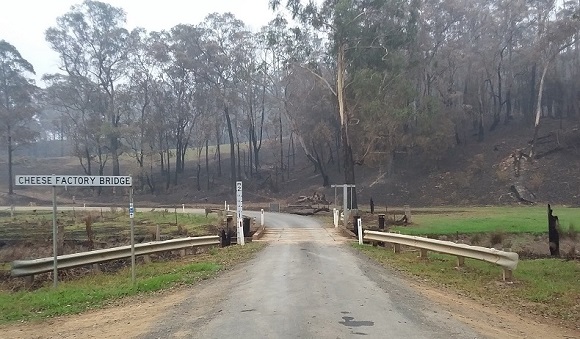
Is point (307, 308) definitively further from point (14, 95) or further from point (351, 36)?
point (14, 95)

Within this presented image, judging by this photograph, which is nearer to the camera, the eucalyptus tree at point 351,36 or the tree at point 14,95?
the eucalyptus tree at point 351,36

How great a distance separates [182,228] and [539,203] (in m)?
30.0

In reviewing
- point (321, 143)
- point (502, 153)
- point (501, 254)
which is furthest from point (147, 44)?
point (501, 254)

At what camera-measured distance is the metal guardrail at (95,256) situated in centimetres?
1280

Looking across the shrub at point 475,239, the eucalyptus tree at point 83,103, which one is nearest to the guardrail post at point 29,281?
the shrub at point 475,239

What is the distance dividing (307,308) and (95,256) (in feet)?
26.9

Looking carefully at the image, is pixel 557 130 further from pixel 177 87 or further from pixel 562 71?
pixel 177 87

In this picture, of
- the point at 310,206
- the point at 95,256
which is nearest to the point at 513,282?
the point at 95,256

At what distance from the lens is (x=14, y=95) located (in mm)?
69688

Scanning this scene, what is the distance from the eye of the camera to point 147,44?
210ft

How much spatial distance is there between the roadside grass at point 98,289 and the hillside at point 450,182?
118ft

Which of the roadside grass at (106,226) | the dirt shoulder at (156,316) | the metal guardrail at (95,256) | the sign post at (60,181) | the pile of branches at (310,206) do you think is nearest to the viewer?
the dirt shoulder at (156,316)

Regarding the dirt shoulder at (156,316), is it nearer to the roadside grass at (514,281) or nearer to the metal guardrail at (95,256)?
the roadside grass at (514,281)

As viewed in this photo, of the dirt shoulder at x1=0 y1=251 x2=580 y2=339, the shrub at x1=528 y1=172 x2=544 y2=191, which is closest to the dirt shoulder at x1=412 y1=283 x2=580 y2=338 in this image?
the dirt shoulder at x1=0 y1=251 x2=580 y2=339
